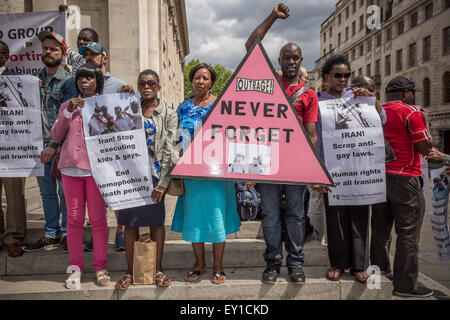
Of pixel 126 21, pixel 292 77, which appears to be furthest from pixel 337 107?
pixel 126 21

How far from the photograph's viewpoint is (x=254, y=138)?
9.51 feet

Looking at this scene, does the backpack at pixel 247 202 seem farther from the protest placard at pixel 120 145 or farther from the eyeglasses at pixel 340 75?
the eyeglasses at pixel 340 75

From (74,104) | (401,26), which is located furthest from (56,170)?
(401,26)

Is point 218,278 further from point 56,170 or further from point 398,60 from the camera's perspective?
point 398,60

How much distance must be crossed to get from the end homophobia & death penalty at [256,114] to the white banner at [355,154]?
0.51 metres

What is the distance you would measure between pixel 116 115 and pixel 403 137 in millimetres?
2963

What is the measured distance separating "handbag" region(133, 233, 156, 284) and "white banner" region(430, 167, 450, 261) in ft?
11.0

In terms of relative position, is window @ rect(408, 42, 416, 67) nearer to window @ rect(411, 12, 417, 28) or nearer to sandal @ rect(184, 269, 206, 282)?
window @ rect(411, 12, 417, 28)

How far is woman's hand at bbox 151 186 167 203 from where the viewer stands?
2.88m

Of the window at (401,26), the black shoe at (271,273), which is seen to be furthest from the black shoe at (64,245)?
the window at (401,26)

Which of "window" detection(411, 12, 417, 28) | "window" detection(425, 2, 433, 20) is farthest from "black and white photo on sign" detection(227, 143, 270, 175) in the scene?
"window" detection(411, 12, 417, 28)

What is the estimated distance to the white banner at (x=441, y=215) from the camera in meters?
3.68

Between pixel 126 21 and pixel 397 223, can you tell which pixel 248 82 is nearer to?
pixel 397 223

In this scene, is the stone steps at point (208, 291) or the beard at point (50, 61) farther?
the beard at point (50, 61)
